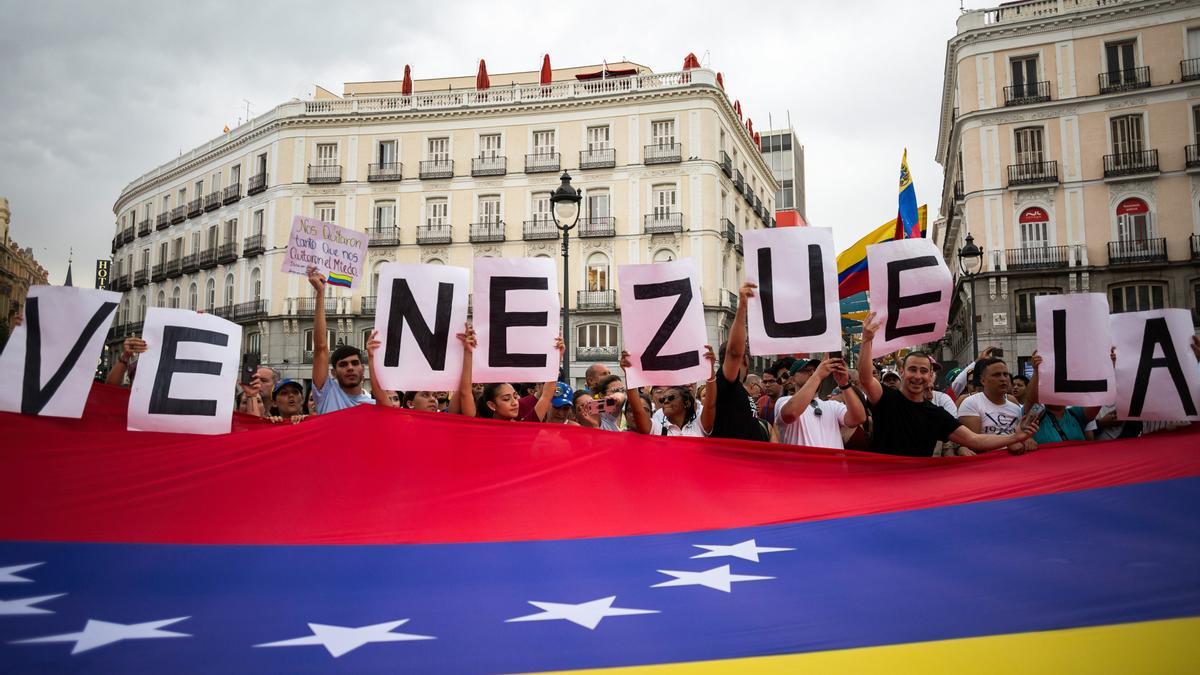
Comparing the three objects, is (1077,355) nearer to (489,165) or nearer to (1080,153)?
(1080,153)

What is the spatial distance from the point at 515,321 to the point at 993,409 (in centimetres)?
365

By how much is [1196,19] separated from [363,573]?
1552 inches

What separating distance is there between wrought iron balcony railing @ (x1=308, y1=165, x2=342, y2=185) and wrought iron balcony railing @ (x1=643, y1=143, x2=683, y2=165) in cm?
1633

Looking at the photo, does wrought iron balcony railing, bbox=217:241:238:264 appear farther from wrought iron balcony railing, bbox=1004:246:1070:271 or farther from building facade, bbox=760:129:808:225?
building facade, bbox=760:129:808:225

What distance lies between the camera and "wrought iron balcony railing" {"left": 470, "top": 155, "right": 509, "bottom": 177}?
38.0 meters

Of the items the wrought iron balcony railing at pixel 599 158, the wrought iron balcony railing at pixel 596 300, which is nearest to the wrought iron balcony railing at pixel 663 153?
the wrought iron balcony railing at pixel 599 158

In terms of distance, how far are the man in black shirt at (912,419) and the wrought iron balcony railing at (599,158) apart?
3301 cm

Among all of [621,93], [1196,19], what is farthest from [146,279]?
[1196,19]

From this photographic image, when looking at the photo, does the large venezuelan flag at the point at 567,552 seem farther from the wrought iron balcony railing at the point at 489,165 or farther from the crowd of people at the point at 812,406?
the wrought iron balcony railing at the point at 489,165

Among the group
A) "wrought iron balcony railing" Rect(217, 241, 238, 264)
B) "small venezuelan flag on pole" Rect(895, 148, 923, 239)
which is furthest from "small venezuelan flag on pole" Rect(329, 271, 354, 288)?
"wrought iron balcony railing" Rect(217, 241, 238, 264)

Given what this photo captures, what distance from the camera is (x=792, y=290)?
16.4ft

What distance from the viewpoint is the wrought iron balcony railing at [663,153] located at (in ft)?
119

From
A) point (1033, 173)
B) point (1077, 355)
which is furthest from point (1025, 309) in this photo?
point (1077, 355)

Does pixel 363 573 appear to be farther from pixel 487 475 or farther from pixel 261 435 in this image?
pixel 261 435
